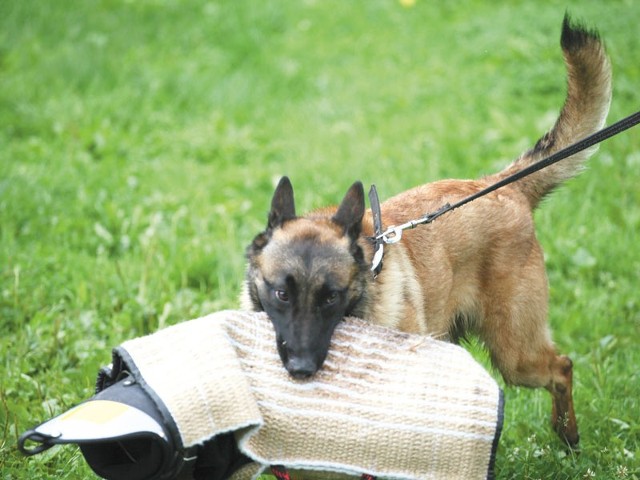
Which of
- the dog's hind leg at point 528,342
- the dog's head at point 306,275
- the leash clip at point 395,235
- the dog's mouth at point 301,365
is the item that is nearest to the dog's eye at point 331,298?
the dog's head at point 306,275

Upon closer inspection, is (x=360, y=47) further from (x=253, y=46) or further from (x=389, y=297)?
(x=389, y=297)

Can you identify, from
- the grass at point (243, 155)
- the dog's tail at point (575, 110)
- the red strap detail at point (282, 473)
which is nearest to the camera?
the red strap detail at point (282, 473)

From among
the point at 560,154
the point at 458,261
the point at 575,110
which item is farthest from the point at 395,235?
the point at 575,110

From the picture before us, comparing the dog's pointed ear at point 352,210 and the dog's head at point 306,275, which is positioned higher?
the dog's pointed ear at point 352,210

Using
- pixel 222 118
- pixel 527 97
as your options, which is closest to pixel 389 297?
pixel 222 118

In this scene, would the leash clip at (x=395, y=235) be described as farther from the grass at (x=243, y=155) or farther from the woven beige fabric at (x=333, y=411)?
the grass at (x=243, y=155)

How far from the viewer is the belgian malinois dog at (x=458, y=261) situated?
323 cm

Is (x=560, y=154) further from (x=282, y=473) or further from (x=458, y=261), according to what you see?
(x=282, y=473)

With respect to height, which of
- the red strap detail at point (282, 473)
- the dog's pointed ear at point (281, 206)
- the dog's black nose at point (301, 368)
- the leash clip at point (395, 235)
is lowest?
the red strap detail at point (282, 473)

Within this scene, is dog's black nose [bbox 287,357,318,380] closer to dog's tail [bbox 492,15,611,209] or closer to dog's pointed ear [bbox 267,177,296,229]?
dog's pointed ear [bbox 267,177,296,229]

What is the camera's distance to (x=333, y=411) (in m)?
2.77

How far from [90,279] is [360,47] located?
6.37m

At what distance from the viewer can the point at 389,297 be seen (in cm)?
354

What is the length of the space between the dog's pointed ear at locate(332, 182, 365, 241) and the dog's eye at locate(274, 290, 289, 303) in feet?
1.59
